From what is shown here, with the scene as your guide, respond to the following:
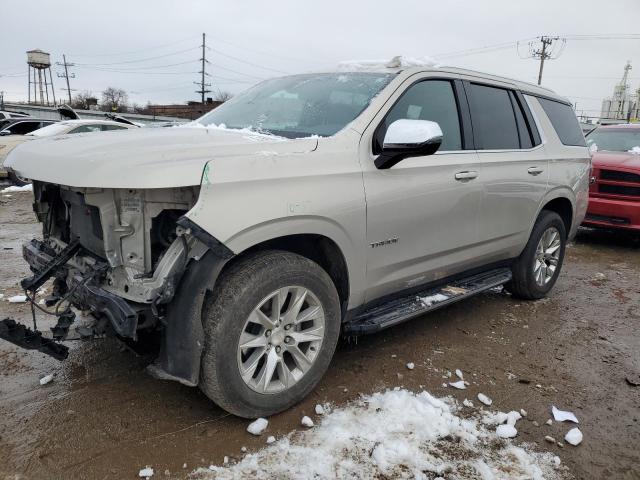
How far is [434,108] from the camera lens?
364 cm

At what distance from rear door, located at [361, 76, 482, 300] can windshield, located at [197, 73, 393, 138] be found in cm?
20

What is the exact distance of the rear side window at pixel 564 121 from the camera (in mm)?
4891

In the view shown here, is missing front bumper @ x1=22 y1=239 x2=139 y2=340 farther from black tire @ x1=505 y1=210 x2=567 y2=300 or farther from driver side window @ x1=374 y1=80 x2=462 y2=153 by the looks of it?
black tire @ x1=505 y1=210 x2=567 y2=300

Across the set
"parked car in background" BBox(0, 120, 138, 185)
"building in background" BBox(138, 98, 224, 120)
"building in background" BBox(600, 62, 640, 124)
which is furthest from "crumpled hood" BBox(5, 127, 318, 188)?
"building in background" BBox(600, 62, 640, 124)

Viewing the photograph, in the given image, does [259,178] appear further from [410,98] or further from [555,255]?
[555,255]

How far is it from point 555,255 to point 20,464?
188 inches

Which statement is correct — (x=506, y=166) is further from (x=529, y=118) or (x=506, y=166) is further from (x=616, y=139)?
(x=616, y=139)

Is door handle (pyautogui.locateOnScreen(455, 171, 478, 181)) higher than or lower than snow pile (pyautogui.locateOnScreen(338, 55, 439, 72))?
lower

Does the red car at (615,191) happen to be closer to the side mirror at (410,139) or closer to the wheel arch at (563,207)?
the wheel arch at (563,207)

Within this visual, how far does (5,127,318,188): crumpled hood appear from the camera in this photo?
224cm

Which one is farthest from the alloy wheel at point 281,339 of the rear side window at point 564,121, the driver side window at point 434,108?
the rear side window at point 564,121

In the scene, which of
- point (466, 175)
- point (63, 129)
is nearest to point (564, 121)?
→ point (466, 175)

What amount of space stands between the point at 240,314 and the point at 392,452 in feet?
3.38

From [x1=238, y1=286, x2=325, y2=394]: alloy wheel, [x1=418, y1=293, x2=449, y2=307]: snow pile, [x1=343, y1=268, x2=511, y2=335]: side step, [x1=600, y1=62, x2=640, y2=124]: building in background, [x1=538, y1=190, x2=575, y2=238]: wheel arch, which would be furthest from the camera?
[x1=600, y1=62, x2=640, y2=124]: building in background
